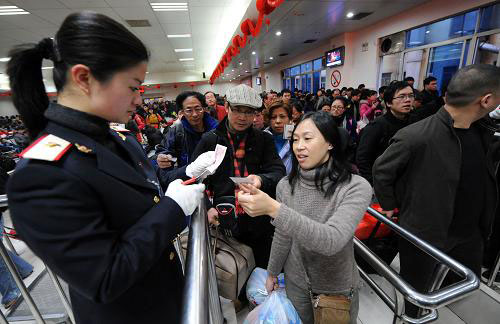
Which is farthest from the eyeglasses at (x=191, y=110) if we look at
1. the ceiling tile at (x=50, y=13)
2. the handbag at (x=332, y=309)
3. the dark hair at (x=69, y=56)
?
the ceiling tile at (x=50, y=13)

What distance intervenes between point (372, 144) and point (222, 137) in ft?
5.27

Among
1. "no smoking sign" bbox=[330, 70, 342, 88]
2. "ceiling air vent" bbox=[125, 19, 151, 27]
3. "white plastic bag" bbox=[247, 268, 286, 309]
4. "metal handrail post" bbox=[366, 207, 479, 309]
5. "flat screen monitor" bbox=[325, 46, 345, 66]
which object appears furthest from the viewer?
"no smoking sign" bbox=[330, 70, 342, 88]

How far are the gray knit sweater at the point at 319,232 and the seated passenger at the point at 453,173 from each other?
61cm

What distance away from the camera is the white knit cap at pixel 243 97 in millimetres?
1701

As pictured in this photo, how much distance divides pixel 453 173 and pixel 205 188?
1.47 m

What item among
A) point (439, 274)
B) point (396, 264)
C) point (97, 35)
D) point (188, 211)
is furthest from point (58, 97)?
point (396, 264)

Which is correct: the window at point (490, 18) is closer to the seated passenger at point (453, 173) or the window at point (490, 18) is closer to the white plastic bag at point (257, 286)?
the seated passenger at point (453, 173)

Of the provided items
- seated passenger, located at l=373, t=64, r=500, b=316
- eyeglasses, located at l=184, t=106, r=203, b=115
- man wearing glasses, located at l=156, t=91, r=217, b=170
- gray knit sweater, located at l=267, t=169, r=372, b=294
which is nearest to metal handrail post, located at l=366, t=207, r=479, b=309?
gray knit sweater, located at l=267, t=169, r=372, b=294

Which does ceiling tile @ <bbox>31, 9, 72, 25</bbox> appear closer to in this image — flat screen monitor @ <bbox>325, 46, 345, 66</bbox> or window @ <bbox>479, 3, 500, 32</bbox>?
flat screen monitor @ <bbox>325, 46, 345, 66</bbox>

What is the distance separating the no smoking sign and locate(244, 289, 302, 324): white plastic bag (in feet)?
34.0

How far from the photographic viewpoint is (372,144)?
243 centimetres

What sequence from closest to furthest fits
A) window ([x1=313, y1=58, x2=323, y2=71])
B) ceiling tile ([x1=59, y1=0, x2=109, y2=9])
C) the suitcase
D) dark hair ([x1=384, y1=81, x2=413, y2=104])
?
1. the suitcase
2. dark hair ([x1=384, y1=81, x2=413, y2=104])
3. ceiling tile ([x1=59, y1=0, x2=109, y2=9])
4. window ([x1=313, y1=58, x2=323, y2=71])

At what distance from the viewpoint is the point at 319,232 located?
0.94 meters

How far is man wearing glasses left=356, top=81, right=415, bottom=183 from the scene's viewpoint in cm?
240
